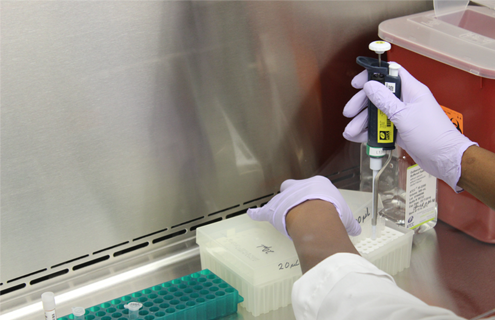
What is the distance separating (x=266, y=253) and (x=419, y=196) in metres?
0.49

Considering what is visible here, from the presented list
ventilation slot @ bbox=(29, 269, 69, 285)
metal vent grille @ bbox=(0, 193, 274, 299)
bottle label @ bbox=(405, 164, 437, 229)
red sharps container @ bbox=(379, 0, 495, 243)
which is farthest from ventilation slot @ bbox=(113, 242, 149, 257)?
red sharps container @ bbox=(379, 0, 495, 243)

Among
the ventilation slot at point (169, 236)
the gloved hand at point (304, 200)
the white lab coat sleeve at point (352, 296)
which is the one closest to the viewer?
the white lab coat sleeve at point (352, 296)

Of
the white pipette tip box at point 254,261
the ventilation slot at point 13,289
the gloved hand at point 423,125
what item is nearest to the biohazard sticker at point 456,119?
the gloved hand at point 423,125

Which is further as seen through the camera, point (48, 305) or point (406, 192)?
point (406, 192)

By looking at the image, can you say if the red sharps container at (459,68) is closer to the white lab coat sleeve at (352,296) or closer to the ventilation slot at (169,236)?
the white lab coat sleeve at (352,296)

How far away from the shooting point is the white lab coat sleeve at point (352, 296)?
664mm

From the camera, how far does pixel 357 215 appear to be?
1.24m

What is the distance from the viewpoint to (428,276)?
1.20 meters

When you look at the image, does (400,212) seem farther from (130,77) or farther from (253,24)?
(130,77)

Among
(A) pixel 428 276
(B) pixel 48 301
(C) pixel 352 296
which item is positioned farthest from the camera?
(A) pixel 428 276

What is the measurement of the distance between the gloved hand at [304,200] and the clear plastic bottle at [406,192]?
23 cm

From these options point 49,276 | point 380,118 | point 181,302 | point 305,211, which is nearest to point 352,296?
point 305,211

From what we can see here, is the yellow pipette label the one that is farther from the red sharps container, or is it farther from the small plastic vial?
the small plastic vial

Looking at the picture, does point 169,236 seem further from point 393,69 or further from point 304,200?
point 393,69
